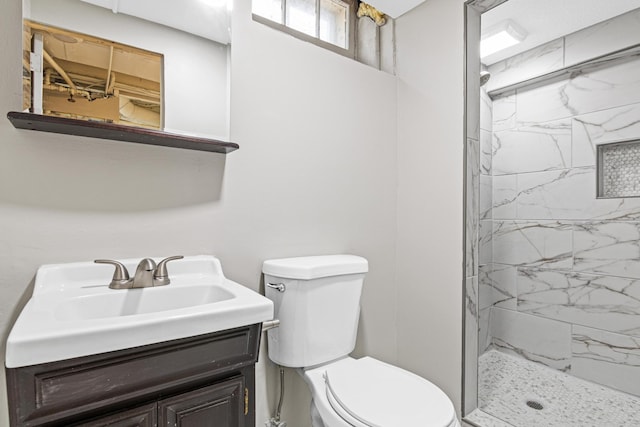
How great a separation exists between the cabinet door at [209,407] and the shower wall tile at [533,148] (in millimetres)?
2404

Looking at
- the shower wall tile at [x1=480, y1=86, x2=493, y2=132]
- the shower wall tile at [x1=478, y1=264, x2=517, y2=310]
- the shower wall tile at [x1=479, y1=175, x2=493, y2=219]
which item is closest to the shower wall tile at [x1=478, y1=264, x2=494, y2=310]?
the shower wall tile at [x1=478, y1=264, x2=517, y2=310]

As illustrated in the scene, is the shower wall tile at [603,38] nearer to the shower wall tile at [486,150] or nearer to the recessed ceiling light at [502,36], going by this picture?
the recessed ceiling light at [502,36]

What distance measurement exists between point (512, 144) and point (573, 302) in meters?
1.15

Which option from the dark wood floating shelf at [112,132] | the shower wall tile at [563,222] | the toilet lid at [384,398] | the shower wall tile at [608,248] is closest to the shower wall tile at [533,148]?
the shower wall tile at [563,222]

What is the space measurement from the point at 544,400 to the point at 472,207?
125 cm

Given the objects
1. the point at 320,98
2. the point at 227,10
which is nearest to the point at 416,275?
the point at 320,98

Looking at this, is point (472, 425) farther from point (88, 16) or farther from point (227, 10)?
point (88, 16)

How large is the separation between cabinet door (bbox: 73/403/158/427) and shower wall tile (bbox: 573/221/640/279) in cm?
248

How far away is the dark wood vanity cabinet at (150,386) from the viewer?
2.21 feet

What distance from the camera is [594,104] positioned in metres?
2.12

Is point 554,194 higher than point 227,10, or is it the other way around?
point 227,10

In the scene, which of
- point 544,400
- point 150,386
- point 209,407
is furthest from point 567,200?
point 150,386

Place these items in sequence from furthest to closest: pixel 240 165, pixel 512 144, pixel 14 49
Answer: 1. pixel 512 144
2. pixel 240 165
3. pixel 14 49

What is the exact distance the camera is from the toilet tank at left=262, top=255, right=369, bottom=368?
52.9 inches
